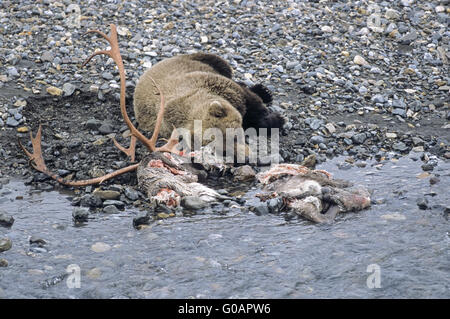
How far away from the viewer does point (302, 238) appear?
16.6 ft

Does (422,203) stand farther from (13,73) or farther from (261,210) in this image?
(13,73)

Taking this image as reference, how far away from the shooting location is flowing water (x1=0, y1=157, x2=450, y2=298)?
14.1 ft

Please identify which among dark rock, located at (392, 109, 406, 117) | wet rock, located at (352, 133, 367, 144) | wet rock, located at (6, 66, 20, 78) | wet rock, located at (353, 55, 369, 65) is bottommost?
wet rock, located at (352, 133, 367, 144)

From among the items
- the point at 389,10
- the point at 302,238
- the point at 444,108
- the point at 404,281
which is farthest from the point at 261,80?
the point at 404,281

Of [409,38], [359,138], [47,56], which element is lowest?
[359,138]

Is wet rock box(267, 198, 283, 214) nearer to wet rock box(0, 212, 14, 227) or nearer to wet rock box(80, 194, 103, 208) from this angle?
wet rock box(80, 194, 103, 208)

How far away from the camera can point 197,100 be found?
7.09m

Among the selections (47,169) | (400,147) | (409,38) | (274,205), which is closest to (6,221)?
(47,169)

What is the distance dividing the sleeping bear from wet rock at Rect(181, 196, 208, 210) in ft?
4.11

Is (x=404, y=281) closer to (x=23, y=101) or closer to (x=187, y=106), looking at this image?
(x=187, y=106)

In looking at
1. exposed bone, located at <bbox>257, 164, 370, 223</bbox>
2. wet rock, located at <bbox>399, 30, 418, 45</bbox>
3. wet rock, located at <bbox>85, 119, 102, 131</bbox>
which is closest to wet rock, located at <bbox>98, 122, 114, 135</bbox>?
wet rock, located at <bbox>85, 119, 102, 131</bbox>

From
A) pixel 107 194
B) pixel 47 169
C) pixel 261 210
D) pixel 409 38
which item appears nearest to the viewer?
pixel 261 210

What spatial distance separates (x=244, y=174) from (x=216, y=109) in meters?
0.86

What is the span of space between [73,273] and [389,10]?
7.50m
